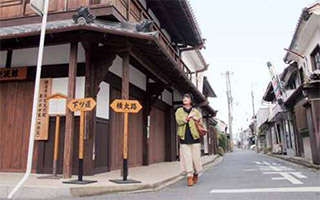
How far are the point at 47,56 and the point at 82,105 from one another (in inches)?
116

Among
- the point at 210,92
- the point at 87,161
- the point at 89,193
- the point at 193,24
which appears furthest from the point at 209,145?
the point at 89,193

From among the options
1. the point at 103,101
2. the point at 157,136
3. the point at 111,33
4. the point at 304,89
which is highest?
the point at 111,33

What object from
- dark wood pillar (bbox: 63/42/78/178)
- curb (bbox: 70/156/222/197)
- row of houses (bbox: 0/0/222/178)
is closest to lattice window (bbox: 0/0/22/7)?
→ row of houses (bbox: 0/0/222/178)

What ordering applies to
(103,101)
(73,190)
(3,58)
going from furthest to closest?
(3,58)
(103,101)
(73,190)

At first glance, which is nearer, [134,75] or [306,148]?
[134,75]

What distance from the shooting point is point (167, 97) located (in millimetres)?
14375

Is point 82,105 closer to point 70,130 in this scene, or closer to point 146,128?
point 70,130

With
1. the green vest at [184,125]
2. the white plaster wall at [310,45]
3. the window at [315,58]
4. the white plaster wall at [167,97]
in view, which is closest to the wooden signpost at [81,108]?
the green vest at [184,125]

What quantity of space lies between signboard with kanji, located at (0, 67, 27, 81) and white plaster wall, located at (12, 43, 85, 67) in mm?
199

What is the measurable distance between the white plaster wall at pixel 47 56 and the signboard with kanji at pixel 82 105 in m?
2.04

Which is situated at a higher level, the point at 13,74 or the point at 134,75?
the point at 134,75

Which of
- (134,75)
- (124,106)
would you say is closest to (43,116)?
(124,106)

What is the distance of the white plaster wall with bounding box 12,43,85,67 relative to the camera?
7.61m

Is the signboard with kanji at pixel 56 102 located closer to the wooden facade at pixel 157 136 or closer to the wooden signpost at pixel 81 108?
the wooden signpost at pixel 81 108
